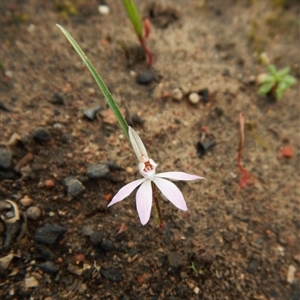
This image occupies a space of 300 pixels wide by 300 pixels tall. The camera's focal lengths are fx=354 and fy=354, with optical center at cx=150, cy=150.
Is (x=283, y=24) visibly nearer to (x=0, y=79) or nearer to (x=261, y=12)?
(x=261, y=12)

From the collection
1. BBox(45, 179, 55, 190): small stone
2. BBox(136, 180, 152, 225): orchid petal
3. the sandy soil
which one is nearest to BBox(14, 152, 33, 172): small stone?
the sandy soil

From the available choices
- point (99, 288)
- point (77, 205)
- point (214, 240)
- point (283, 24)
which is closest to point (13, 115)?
point (77, 205)

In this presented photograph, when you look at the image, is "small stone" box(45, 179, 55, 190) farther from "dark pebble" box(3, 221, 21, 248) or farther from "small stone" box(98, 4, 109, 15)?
"small stone" box(98, 4, 109, 15)

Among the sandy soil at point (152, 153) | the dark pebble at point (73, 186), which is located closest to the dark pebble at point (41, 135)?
the sandy soil at point (152, 153)

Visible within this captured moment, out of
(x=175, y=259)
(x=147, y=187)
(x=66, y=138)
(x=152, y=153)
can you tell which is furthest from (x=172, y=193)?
(x=66, y=138)

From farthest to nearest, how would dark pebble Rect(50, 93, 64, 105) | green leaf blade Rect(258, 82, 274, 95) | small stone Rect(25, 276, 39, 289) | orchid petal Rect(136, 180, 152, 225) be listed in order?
green leaf blade Rect(258, 82, 274, 95) < dark pebble Rect(50, 93, 64, 105) < small stone Rect(25, 276, 39, 289) < orchid petal Rect(136, 180, 152, 225)

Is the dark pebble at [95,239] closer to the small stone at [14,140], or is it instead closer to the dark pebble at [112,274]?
the dark pebble at [112,274]
